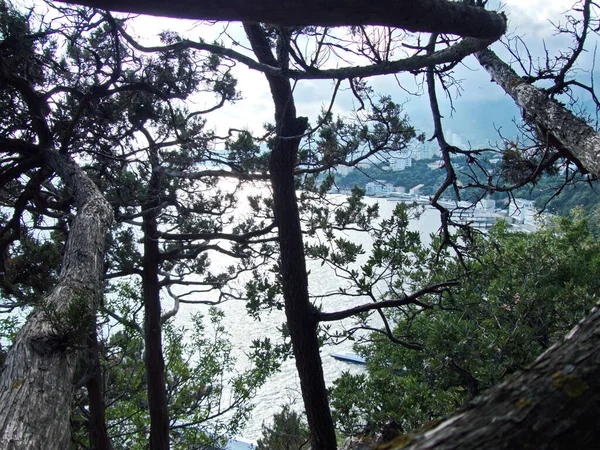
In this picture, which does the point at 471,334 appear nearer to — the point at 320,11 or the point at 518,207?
the point at 518,207

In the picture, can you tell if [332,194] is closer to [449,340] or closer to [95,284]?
[449,340]

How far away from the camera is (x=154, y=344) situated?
204 inches

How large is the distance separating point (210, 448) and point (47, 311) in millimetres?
7054

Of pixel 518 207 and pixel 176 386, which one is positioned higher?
pixel 176 386

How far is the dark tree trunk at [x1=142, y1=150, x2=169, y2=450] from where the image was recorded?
4.98 metres

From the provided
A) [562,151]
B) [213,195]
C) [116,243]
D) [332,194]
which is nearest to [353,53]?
[562,151]

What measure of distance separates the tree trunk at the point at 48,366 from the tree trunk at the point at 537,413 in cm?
108

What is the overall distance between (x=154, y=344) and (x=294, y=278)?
10.1 ft

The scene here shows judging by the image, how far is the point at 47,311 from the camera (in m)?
1.42

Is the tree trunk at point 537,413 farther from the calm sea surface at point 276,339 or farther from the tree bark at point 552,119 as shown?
the calm sea surface at point 276,339

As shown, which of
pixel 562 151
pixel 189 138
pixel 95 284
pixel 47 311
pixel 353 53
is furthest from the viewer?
pixel 189 138

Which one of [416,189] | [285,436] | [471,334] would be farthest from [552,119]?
[285,436]

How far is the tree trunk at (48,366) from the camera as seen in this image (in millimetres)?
1185

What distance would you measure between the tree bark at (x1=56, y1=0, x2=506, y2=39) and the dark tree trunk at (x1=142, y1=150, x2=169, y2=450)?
3.79 metres
